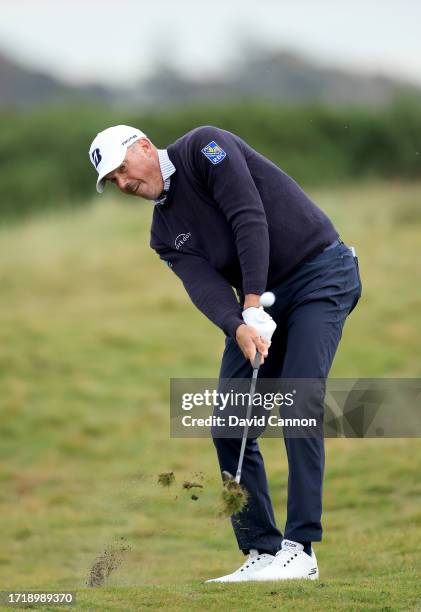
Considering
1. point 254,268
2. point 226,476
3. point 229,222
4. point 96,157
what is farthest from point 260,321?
point 96,157

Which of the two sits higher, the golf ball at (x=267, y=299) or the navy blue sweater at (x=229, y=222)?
the navy blue sweater at (x=229, y=222)

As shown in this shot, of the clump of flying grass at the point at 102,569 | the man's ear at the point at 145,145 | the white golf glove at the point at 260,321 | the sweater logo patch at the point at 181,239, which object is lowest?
the clump of flying grass at the point at 102,569

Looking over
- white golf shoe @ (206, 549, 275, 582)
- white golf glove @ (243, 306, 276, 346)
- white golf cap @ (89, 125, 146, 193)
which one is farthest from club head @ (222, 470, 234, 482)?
white golf cap @ (89, 125, 146, 193)

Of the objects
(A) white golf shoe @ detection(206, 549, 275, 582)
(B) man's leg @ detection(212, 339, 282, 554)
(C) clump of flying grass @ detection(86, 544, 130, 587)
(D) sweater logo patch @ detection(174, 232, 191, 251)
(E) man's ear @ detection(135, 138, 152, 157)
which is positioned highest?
(E) man's ear @ detection(135, 138, 152, 157)

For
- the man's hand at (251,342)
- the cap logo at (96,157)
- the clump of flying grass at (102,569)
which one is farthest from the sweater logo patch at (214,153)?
the clump of flying grass at (102,569)

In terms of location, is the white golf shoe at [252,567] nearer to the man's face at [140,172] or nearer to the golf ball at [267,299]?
the golf ball at [267,299]

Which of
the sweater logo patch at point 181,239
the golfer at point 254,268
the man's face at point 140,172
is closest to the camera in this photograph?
the golfer at point 254,268

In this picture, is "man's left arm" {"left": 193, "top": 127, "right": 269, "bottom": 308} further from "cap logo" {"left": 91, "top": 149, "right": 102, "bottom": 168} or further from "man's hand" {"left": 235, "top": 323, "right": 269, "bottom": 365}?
"cap logo" {"left": 91, "top": 149, "right": 102, "bottom": 168}

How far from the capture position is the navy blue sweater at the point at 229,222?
5.20 m

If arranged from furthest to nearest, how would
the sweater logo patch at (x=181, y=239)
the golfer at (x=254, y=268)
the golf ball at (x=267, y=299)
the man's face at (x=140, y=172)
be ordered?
1. the sweater logo patch at (x=181, y=239)
2. the man's face at (x=140, y=172)
3. the golfer at (x=254, y=268)
4. the golf ball at (x=267, y=299)

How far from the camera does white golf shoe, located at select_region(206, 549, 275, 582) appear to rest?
5492mm

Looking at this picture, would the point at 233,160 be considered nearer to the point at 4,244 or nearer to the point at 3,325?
the point at 3,325

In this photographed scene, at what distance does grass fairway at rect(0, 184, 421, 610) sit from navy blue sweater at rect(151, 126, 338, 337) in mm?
1189

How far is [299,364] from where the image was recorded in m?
5.27
